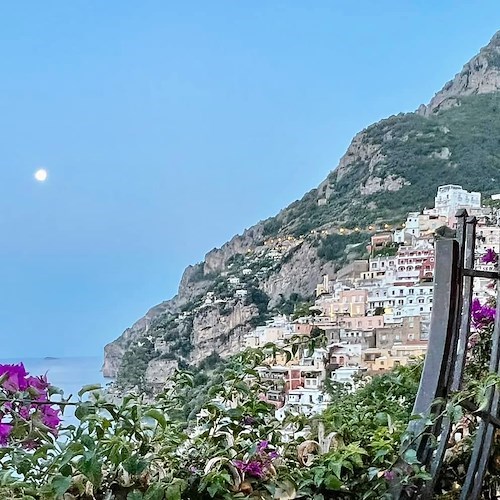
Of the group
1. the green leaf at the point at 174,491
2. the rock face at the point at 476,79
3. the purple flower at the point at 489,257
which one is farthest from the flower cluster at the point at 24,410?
the rock face at the point at 476,79

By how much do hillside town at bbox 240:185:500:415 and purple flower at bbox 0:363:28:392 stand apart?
0.91ft

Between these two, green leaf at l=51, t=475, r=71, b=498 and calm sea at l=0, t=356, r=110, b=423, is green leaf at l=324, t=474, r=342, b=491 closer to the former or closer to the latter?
green leaf at l=51, t=475, r=71, b=498

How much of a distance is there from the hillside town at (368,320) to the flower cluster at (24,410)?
27 cm

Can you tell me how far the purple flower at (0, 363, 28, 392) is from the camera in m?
0.52

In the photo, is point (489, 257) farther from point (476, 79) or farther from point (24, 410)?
point (476, 79)

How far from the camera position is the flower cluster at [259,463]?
54 cm

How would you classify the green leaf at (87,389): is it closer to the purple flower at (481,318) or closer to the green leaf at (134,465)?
the green leaf at (134,465)

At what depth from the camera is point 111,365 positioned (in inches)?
61.7

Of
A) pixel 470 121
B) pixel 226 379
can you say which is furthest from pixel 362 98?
pixel 226 379

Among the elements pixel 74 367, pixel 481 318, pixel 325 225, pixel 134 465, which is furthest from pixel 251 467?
pixel 325 225

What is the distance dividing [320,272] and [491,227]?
3796 millimetres

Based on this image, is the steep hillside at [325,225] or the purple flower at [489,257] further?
the steep hillside at [325,225]

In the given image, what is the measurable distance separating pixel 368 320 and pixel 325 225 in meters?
3.83

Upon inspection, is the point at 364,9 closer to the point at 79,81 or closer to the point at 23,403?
the point at 79,81
